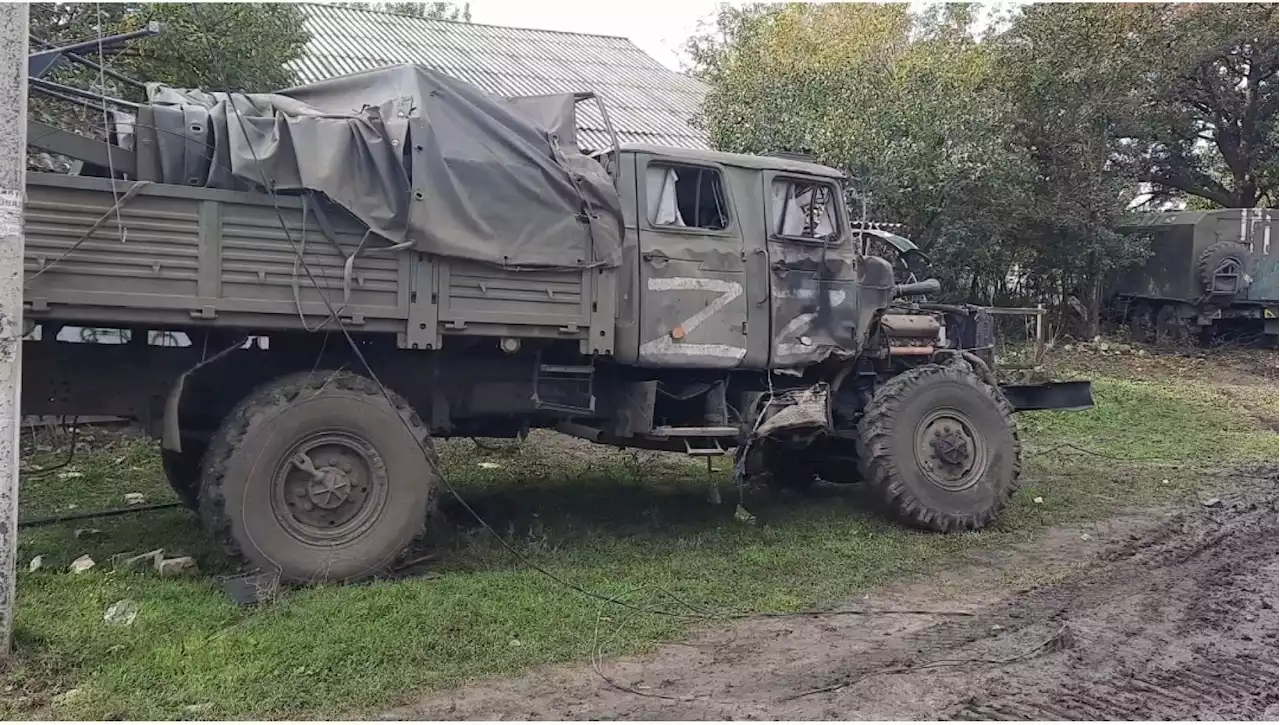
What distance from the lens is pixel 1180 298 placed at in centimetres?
1869

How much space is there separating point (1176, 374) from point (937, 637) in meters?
12.9

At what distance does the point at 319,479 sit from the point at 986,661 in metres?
3.51

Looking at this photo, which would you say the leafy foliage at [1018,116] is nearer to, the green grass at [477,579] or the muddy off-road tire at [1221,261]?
the muddy off-road tire at [1221,261]

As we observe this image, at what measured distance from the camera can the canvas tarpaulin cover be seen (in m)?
5.52

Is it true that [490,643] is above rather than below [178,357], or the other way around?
below

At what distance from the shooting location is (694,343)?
683cm

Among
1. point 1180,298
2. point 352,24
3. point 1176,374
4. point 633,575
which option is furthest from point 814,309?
point 352,24

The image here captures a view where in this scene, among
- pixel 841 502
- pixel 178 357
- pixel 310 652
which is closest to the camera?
pixel 310 652

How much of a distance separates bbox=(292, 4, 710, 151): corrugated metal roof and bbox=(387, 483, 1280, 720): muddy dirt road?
10.6 metres

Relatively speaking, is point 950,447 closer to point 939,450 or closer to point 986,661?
point 939,450

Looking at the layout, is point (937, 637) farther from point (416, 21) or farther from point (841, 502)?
point (416, 21)

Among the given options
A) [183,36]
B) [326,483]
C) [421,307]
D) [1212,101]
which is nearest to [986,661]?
[421,307]

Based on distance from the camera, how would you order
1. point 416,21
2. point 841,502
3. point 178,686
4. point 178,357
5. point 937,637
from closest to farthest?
point 178,686 → point 937,637 → point 178,357 → point 841,502 → point 416,21

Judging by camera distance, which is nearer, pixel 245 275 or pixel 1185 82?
pixel 245 275
